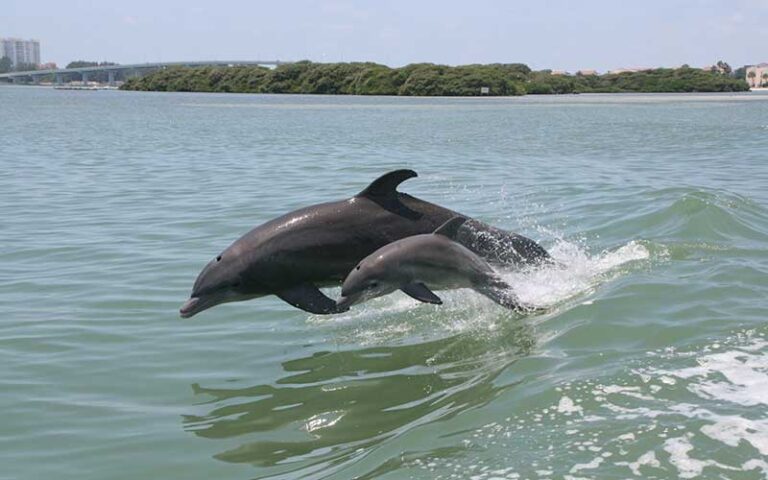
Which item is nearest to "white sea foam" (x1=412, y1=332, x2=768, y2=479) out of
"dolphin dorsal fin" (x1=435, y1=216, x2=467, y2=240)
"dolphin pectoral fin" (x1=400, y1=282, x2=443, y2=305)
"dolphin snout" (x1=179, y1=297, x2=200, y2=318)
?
"dolphin pectoral fin" (x1=400, y1=282, x2=443, y2=305)

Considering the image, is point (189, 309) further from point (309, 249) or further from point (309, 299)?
point (309, 249)

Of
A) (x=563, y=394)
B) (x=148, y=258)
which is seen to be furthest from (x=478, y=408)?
(x=148, y=258)

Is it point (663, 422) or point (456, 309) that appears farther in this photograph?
point (456, 309)

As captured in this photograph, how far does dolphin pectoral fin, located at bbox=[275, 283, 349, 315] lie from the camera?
26.9 ft

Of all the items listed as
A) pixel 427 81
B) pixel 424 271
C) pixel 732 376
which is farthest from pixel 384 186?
pixel 427 81

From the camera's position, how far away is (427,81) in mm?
131500

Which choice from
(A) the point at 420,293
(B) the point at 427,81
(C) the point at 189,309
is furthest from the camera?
(B) the point at 427,81

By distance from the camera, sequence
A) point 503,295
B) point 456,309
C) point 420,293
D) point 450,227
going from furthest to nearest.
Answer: point 456,309 < point 503,295 < point 450,227 < point 420,293

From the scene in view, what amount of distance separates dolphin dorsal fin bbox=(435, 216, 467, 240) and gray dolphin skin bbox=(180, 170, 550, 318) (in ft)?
1.10

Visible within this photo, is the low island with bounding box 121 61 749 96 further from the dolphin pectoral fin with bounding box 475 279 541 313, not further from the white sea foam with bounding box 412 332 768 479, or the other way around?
the white sea foam with bounding box 412 332 768 479

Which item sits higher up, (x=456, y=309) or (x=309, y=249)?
(x=309, y=249)

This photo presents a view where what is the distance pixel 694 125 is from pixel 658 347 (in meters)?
41.8

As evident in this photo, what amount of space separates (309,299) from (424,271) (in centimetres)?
106

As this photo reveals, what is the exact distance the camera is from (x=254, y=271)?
8320mm
